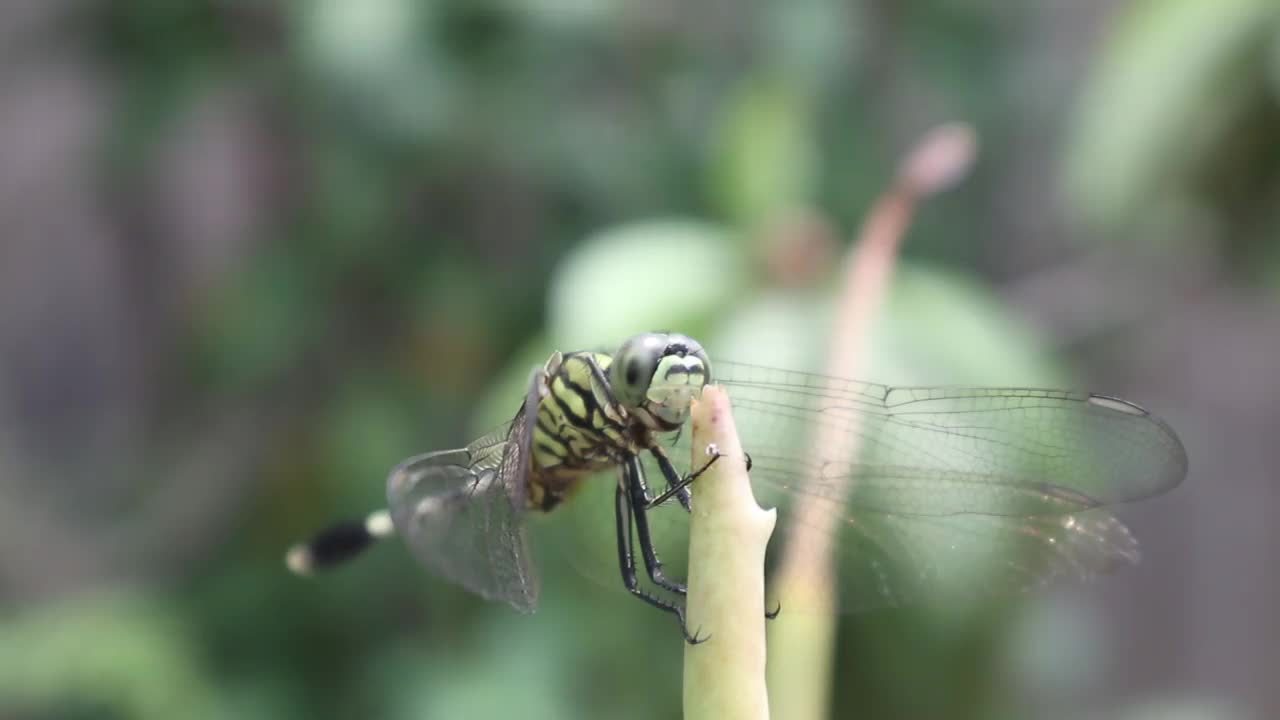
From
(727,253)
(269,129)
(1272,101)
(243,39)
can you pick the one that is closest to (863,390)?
(727,253)

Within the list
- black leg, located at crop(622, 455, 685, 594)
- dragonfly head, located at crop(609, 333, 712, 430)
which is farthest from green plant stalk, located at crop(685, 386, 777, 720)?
black leg, located at crop(622, 455, 685, 594)

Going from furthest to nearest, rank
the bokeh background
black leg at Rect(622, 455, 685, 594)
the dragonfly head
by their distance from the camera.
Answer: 1. the bokeh background
2. black leg at Rect(622, 455, 685, 594)
3. the dragonfly head

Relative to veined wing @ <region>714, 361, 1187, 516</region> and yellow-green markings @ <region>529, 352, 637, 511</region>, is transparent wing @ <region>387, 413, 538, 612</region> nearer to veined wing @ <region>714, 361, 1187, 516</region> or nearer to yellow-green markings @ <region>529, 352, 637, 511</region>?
yellow-green markings @ <region>529, 352, 637, 511</region>

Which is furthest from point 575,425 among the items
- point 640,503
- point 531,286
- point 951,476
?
point 531,286

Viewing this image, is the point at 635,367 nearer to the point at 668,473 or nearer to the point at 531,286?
the point at 668,473

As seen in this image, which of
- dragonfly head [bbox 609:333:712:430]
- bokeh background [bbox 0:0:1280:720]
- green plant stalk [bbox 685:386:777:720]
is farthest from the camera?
bokeh background [bbox 0:0:1280:720]

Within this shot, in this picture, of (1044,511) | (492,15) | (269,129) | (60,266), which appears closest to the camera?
(1044,511)

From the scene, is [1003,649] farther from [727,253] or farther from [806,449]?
[806,449]
